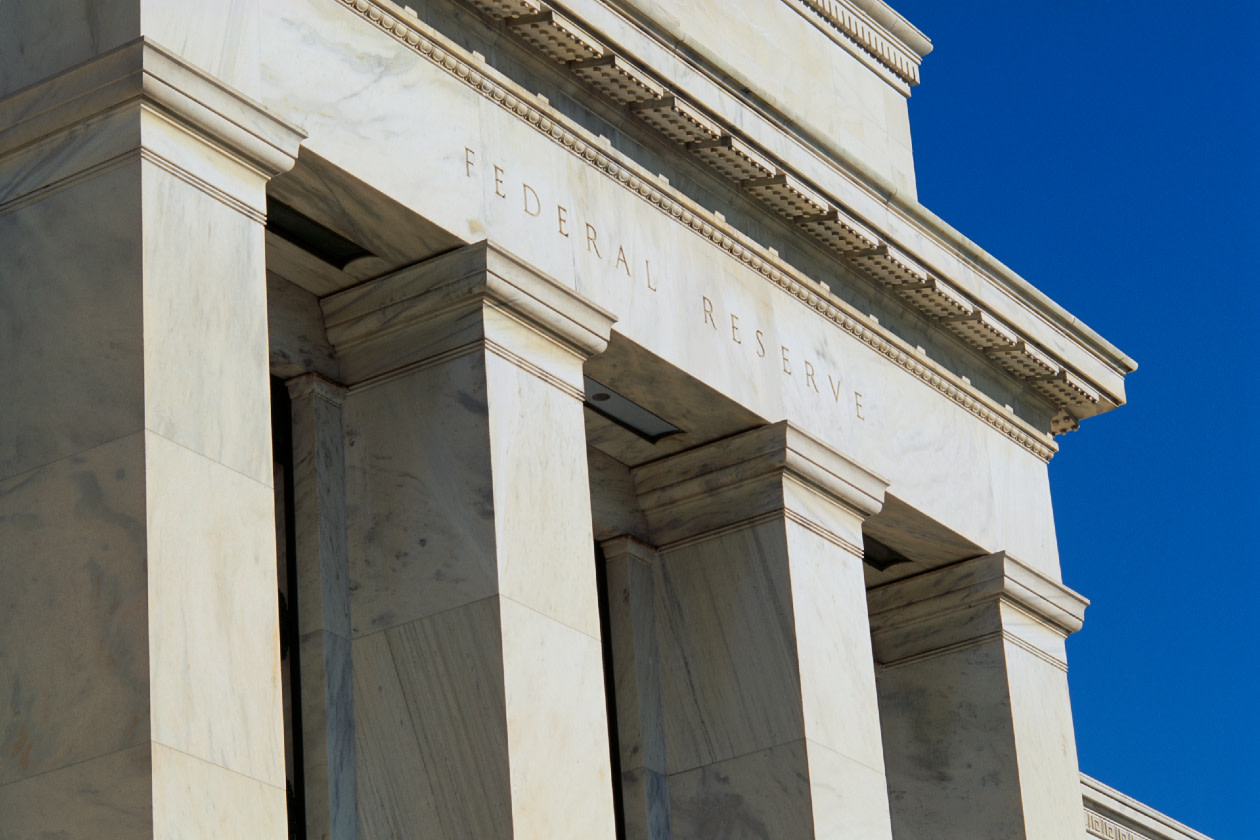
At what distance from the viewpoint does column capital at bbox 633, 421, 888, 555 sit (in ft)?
108

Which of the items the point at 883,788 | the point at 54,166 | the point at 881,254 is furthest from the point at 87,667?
the point at 881,254

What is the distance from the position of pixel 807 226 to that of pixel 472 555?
9887 mm

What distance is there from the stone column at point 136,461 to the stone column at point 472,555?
4038 millimetres

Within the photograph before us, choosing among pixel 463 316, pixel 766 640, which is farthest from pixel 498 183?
pixel 766 640

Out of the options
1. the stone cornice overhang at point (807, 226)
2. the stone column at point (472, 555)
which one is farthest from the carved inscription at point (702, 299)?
the stone column at point (472, 555)

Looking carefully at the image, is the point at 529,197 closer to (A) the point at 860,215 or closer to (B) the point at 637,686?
(A) the point at 860,215

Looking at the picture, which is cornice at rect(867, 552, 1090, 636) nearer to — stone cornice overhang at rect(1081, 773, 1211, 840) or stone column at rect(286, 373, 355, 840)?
stone cornice overhang at rect(1081, 773, 1211, 840)

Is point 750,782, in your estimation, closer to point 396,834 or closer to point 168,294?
point 396,834

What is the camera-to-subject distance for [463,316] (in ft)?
90.8

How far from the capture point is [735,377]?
1273 inches

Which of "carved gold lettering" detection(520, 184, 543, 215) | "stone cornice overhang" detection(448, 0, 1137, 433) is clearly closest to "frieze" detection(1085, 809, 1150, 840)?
"stone cornice overhang" detection(448, 0, 1137, 433)

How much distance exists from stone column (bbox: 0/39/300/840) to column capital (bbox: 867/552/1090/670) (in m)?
17.0

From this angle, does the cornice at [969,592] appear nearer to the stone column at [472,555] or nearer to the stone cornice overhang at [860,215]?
the stone cornice overhang at [860,215]

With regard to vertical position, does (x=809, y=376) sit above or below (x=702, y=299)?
below
